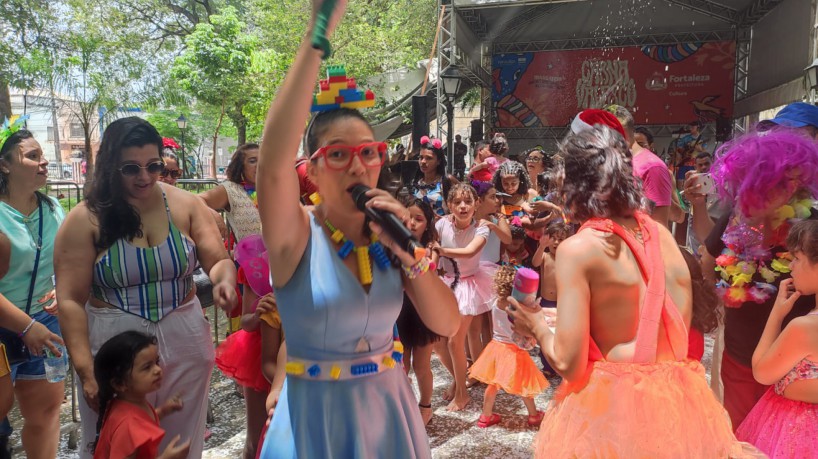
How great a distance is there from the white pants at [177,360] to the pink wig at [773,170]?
101 inches

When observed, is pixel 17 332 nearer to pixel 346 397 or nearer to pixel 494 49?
pixel 346 397

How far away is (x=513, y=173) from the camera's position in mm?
5660

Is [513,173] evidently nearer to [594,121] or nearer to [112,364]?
[594,121]

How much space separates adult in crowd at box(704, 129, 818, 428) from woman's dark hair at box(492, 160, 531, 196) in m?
2.78

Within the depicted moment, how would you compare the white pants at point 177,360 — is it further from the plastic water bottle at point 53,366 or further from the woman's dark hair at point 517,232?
the woman's dark hair at point 517,232

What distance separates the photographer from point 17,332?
2.88m

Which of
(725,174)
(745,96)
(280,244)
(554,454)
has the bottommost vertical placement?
(554,454)

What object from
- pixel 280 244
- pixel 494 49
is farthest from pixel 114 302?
pixel 494 49

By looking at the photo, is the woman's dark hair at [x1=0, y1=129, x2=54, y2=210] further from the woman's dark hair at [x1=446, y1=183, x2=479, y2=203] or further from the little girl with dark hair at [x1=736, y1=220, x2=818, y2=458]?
the little girl with dark hair at [x1=736, y1=220, x2=818, y2=458]

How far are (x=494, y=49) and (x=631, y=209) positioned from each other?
16.1 metres

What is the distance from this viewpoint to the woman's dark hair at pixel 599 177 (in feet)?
6.61

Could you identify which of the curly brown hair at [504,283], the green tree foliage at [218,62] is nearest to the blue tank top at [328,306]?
the curly brown hair at [504,283]

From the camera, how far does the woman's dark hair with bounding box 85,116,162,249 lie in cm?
244

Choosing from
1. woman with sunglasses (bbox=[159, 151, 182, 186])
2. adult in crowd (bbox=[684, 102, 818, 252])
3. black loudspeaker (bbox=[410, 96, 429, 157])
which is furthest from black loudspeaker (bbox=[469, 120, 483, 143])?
adult in crowd (bbox=[684, 102, 818, 252])
